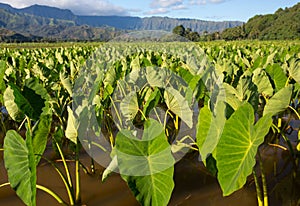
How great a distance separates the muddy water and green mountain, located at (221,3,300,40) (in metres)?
34.3

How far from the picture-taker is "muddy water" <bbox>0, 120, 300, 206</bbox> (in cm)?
146

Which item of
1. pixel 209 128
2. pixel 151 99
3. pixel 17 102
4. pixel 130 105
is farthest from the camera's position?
pixel 130 105

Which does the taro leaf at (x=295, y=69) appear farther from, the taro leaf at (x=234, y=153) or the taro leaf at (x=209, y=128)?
the taro leaf at (x=234, y=153)

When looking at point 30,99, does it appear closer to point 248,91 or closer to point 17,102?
point 17,102

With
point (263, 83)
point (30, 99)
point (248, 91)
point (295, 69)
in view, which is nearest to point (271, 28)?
point (295, 69)

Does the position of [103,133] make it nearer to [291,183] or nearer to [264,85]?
[264,85]

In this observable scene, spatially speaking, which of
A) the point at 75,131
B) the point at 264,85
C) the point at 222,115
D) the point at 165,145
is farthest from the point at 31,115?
the point at 264,85

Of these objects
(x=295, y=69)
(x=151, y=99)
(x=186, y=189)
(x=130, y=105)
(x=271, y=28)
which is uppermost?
(x=295, y=69)

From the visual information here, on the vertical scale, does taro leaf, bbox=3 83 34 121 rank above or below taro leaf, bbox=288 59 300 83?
below

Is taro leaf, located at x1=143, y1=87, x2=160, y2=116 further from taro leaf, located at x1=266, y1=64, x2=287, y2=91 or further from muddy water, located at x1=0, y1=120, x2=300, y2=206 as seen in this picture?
taro leaf, located at x1=266, y1=64, x2=287, y2=91

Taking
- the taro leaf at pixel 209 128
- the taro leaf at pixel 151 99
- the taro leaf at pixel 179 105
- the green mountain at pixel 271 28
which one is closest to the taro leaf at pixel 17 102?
the taro leaf at pixel 151 99

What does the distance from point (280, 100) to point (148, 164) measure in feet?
1.99

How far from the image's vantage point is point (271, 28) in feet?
134

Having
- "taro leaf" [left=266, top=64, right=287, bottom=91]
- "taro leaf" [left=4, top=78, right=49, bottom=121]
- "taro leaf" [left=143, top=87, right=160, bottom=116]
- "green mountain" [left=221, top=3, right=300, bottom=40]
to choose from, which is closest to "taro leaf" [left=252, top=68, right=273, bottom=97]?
"taro leaf" [left=266, top=64, right=287, bottom=91]
